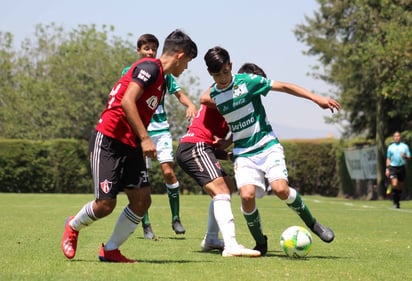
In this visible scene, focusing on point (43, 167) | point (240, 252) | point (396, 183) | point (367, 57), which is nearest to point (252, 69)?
point (240, 252)

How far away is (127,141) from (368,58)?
2818 cm

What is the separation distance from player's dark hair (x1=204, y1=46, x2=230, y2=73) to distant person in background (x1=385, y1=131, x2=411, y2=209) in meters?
16.9

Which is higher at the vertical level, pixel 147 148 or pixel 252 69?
pixel 252 69

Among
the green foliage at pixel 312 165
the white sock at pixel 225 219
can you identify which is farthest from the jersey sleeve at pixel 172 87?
the green foliage at pixel 312 165

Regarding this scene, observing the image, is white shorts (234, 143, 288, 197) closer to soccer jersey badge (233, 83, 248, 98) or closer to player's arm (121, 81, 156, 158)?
soccer jersey badge (233, 83, 248, 98)

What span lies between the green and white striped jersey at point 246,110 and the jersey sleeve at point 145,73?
1.41 m

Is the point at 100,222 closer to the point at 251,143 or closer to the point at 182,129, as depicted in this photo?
the point at 251,143

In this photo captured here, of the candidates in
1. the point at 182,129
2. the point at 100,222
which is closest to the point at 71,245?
the point at 100,222

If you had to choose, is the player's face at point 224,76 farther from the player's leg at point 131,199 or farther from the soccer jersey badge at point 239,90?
the player's leg at point 131,199

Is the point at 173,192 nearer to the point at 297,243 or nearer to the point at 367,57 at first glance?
the point at 297,243

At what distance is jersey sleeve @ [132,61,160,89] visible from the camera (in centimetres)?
773

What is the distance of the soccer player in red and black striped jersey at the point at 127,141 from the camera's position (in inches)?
306

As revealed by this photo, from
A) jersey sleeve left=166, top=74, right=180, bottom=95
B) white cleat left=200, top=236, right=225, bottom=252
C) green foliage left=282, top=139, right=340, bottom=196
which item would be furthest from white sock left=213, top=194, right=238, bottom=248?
green foliage left=282, top=139, right=340, bottom=196

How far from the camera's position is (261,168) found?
359 inches
